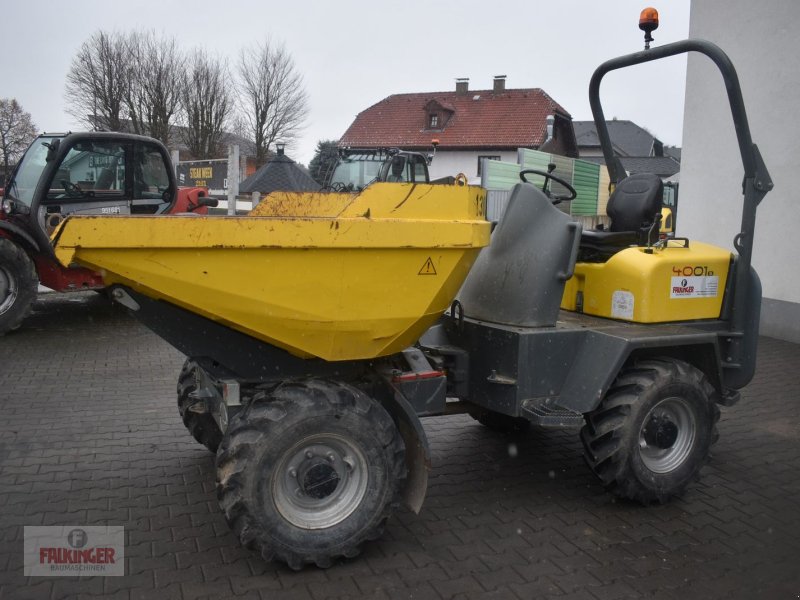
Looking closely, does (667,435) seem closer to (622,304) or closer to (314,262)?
(622,304)

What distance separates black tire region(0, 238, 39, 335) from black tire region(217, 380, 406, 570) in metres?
6.03

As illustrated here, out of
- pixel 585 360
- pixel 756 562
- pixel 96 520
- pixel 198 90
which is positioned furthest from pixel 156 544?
pixel 198 90

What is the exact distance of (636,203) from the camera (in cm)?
460

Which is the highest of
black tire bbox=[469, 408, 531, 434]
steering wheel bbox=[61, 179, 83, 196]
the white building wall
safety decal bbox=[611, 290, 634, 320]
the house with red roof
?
the house with red roof

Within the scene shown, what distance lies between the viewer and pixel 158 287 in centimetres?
293

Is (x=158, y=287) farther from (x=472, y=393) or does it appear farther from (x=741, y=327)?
(x=741, y=327)

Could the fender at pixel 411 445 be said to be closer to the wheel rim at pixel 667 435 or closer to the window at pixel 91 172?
the wheel rim at pixel 667 435

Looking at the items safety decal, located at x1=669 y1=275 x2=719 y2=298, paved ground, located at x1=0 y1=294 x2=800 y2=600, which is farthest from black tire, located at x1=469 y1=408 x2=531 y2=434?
safety decal, located at x1=669 y1=275 x2=719 y2=298

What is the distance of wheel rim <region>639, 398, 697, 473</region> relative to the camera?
13.1 feet

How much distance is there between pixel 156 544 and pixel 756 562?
291cm

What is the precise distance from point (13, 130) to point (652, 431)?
32643 mm

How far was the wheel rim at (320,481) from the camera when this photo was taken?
3250 millimetres

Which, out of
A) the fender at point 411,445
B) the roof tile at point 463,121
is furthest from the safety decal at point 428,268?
the roof tile at point 463,121

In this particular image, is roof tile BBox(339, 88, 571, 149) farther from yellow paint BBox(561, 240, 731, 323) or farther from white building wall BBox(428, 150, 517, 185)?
yellow paint BBox(561, 240, 731, 323)
